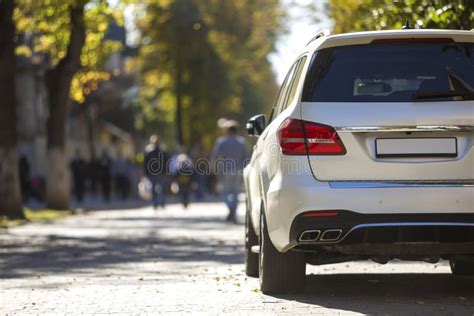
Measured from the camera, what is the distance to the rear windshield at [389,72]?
28.3 feet

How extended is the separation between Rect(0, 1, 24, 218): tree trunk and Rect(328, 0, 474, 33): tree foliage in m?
8.15

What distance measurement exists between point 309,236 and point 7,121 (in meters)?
17.9

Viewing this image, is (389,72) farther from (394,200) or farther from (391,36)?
(394,200)

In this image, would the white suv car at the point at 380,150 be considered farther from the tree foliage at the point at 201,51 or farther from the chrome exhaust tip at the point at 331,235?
the tree foliage at the point at 201,51

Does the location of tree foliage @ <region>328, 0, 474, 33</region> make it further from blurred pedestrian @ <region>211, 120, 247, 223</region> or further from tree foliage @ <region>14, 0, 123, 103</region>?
tree foliage @ <region>14, 0, 123, 103</region>

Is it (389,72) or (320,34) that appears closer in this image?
(389,72)

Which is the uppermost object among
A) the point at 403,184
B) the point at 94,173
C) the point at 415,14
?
the point at 415,14

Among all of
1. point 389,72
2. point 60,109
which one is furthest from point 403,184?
point 60,109

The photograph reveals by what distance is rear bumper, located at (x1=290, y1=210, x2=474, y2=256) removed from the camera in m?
8.38

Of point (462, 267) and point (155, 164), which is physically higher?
point (155, 164)

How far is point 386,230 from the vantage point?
27.7ft

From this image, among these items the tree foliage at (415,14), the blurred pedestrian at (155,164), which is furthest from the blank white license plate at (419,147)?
the blurred pedestrian at (155,164)

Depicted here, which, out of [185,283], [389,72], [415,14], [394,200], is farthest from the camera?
[415,14]

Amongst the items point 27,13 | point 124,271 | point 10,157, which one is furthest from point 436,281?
point 27,13
